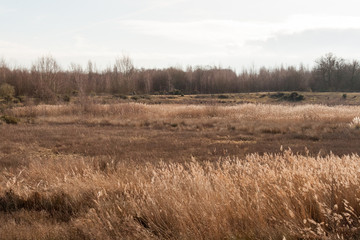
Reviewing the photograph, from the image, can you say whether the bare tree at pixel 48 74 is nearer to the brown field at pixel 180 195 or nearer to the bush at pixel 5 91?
the bush at pixel 5 91

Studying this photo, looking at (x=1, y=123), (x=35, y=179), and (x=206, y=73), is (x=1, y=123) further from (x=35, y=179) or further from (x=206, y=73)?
(x=206, y=73)

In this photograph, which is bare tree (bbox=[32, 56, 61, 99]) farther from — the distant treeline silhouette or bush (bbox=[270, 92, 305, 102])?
bush (bbox=[270, 92, 305, 102])

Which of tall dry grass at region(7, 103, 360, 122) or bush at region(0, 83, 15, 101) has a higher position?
bush at region(0, 83, 15, 101)

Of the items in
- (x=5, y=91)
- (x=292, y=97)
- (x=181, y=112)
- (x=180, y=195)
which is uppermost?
(x=5, y=91)

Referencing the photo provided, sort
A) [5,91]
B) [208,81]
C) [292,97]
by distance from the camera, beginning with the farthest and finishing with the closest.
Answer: [208,81] < [292,97] < [5,91]

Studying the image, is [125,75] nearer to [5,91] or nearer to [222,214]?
[5,91]

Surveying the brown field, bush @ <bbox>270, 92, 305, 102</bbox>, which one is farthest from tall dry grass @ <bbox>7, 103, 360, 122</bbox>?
bush @ <bbox>270, 92, 305, 102</bbox>

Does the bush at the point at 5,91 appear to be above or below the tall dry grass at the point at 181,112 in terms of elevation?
above

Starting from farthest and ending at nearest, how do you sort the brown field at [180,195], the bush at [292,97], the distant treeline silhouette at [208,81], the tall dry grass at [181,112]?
the distant treeline silhouette at [208,81], the bush at [292,97], the tall dry grass at [181,112], the brown field at [180,195]

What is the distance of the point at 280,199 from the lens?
4645 millimetres

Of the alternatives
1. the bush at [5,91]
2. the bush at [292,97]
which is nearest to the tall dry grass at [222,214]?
the bush at [5,91]

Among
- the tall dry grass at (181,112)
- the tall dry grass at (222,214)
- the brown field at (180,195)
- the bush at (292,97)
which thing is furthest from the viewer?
the bush at (292,97)

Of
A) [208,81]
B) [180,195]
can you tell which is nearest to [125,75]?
[208,81]

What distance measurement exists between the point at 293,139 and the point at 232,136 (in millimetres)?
2873
